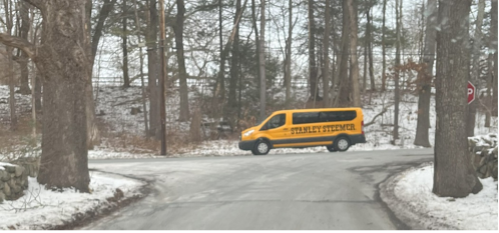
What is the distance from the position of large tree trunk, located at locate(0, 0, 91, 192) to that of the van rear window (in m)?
14.8

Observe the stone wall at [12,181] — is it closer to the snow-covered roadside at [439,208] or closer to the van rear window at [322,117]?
the snow-covered roadside at [439,208]

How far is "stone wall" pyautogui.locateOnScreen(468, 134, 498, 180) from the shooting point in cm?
1003

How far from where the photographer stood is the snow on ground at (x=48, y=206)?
306 inches

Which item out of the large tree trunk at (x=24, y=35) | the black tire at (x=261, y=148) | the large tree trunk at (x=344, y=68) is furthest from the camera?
the large tree trunk at (x=344, y=68)

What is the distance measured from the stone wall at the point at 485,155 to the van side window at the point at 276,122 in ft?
43.5

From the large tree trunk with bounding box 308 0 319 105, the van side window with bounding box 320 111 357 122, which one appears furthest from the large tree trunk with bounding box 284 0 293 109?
the van side window with bounding box 320 111 357 122

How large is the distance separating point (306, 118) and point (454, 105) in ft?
48.7

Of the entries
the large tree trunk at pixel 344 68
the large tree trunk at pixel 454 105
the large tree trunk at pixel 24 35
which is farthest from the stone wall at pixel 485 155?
the large tree trunk at pixel 344 68

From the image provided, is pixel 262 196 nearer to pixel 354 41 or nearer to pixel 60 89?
pixel 60 89

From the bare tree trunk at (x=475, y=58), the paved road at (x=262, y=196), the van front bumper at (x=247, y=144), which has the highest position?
the bare tree trunk at (x=475, y=58)

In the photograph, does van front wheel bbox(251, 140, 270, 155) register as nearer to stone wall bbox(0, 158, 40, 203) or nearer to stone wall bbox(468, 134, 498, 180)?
stone wall bbox(468, 134, 498, 180)

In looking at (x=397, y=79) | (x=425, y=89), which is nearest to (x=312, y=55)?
(x=397, y=79)

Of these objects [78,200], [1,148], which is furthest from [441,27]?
[1,148]

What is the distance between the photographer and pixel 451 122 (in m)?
9.36
